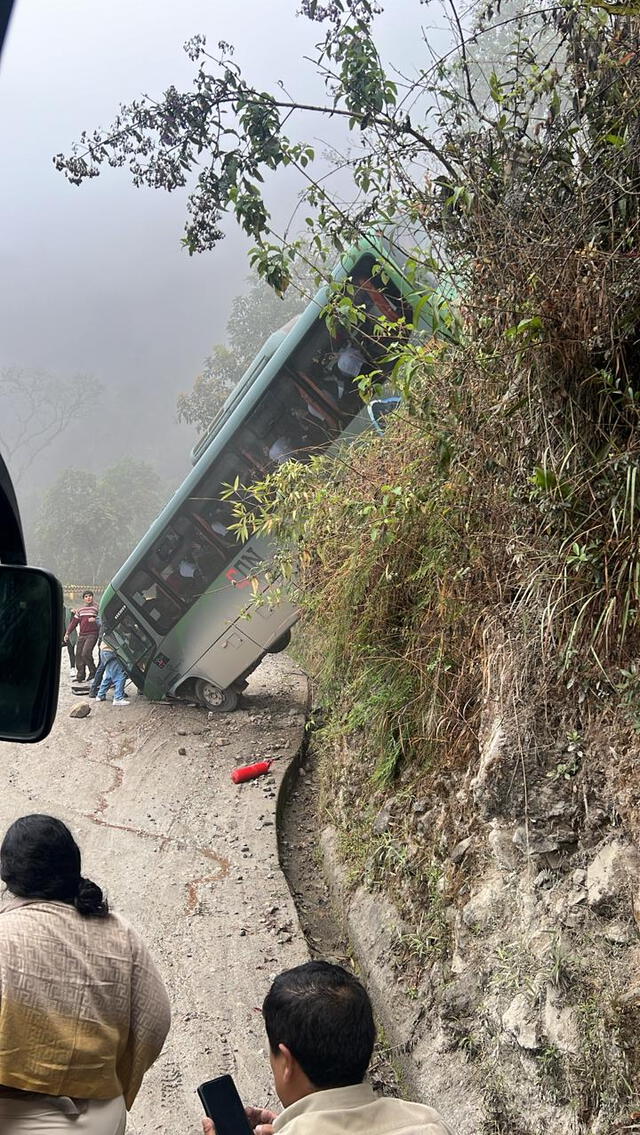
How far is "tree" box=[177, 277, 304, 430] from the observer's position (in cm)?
3606

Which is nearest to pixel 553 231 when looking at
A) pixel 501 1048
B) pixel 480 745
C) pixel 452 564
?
pixel 452 564

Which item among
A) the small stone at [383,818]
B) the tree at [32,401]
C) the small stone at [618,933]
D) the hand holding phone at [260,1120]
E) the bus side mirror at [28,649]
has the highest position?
the tree at [32,401]

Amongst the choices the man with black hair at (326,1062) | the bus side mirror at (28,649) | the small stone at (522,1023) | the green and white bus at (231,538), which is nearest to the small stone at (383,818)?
the small stone at (522,1023)

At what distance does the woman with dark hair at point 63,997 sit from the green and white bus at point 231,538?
242 inches

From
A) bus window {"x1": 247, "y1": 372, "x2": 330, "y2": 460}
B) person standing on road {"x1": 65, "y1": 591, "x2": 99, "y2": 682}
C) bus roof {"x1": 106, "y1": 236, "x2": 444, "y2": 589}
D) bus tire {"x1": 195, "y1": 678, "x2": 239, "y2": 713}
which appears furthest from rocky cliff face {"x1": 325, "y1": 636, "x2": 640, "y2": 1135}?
person standing on road {"x1": 65, "y1": 591, "x2": 99, "y2": 682}

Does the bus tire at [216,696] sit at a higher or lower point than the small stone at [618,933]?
lower

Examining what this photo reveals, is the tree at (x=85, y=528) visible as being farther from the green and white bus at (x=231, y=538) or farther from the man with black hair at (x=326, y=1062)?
the man with black hair at (x=326, y=1062)

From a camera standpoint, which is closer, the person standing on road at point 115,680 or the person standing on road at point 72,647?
the person standing on road at point 115,680

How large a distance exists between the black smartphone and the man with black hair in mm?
62

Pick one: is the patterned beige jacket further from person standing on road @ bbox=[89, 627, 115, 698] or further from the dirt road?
person standing on road @ bbox=[89, 627, 115, 698]

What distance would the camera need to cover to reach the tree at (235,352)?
36.1 m

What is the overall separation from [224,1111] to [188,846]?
5388 mm

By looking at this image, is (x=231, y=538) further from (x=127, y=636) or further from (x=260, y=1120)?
(x=260, y=1120)

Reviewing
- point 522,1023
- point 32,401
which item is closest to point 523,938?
point 522,1023
